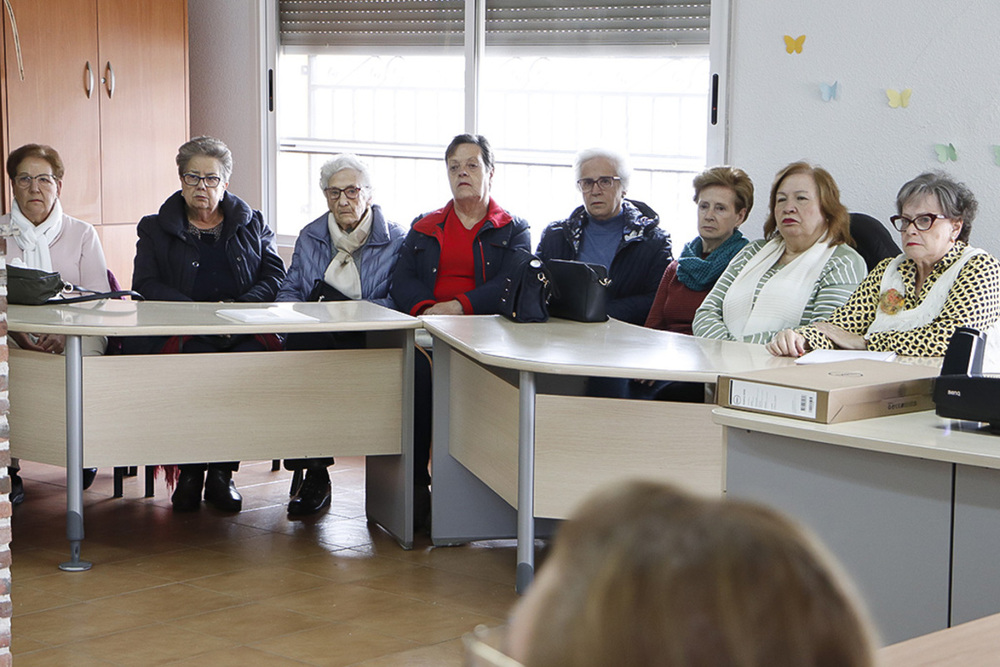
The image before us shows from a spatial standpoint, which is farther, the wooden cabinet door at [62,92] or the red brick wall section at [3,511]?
the wooden cabinet door at [62,92]

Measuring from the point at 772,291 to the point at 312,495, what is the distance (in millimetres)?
1714

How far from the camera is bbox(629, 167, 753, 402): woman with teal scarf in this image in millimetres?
3867

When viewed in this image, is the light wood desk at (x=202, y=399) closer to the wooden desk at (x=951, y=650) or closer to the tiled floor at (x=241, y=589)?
the tiled floor at (x=241, y=589)

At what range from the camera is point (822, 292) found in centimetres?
342

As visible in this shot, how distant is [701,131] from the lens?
4.61m

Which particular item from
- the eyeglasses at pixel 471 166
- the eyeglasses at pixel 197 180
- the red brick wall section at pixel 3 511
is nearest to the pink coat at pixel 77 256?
the eyeglasses at pixel 197 180

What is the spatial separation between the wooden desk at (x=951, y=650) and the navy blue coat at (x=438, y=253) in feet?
10.2

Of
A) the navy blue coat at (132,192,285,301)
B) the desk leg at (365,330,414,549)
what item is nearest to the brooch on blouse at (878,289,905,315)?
the desk leg at (365,330,414,549)

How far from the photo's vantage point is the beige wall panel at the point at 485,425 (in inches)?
124

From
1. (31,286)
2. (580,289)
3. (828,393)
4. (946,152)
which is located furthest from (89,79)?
(828,393)

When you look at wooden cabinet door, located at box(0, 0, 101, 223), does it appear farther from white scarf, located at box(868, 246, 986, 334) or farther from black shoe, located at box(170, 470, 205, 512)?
white scarf, located at box(868, 246, 986, 334)

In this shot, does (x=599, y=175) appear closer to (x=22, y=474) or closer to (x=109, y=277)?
(x=109, y=277)

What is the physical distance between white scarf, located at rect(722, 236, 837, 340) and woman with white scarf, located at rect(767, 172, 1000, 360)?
24 cm

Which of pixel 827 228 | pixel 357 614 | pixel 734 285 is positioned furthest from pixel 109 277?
pixel 827 228
